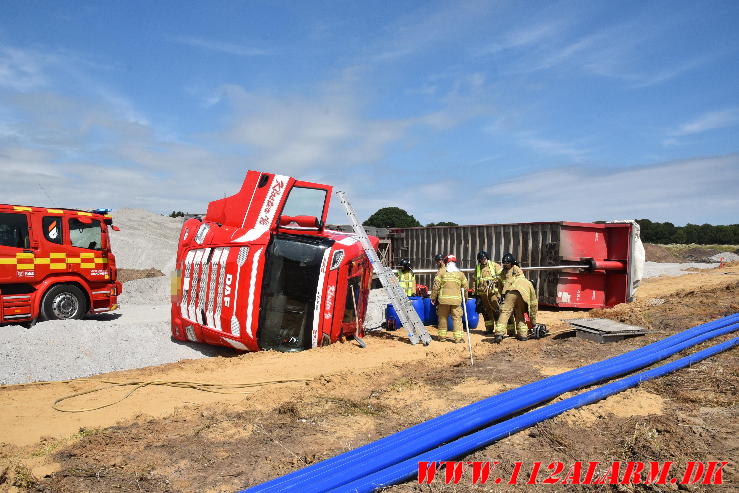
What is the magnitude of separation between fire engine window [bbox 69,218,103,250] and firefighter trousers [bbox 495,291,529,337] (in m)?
9.01

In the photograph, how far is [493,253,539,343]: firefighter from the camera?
921cm

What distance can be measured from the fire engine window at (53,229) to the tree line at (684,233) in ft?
201

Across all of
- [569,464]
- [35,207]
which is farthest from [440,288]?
[35,207]

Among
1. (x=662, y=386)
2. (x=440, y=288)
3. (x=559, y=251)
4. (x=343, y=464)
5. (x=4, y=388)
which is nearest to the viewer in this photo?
(x=343, y=464)

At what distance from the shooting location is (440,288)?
9.60 m

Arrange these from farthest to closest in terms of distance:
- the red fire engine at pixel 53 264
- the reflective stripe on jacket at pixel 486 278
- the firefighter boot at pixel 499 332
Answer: the reflective stripe on jacket at pixel 486 278, the red fire engine at pixel 53 264, the firefighter boot at pixel 499 332

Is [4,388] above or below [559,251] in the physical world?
below

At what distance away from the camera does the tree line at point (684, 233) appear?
58.5 m

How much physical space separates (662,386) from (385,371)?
335 centimetres

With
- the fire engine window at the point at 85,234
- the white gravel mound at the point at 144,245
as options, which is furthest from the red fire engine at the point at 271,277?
the white gravel mound at the point at 144,245

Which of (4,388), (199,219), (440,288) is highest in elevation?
(199,219)

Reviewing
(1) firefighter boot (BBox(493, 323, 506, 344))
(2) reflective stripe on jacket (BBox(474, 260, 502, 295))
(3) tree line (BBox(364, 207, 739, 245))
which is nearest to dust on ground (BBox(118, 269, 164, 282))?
(2) reflective stripe on jacket (BBox(474, 260, 502, 295))

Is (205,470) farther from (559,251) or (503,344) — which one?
(559,251)

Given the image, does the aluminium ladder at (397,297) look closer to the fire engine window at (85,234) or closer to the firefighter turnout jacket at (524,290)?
the firefighter turnout jacket at (524,290)
